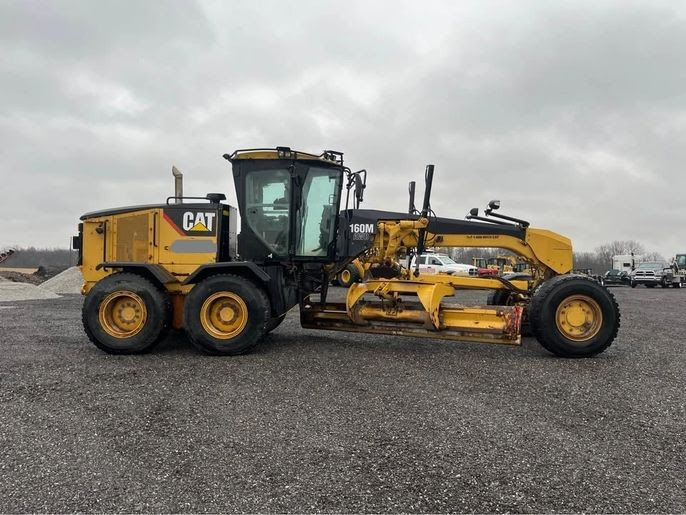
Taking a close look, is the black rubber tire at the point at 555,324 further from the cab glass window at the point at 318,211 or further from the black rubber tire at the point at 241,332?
the black rubber tire at the point at 241,332

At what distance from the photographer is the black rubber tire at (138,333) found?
729cm

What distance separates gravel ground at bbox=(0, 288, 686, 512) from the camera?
10.2ft

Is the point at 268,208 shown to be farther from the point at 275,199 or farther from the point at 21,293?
the point at 21,293

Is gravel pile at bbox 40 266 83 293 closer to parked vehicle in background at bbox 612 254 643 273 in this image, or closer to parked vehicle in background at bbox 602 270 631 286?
parked vehicle in background at bbox 602 270 631 286

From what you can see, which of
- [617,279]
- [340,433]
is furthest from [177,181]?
[617,279]

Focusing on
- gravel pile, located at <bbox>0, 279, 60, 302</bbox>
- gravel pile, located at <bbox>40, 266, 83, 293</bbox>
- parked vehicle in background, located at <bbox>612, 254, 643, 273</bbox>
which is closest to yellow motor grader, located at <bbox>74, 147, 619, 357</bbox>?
gravel pile, located at <bbox>0, 279, 60, 302</bbox>

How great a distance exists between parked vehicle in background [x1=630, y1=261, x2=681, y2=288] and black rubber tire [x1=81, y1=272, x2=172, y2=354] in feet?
122

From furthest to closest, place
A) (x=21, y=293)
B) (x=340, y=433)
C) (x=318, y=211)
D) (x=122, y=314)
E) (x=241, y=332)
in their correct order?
(x=21, y=293) < (x=318, y=211) < (x=122, y=314) < (x=241, y=332) < (x=340, y=433)

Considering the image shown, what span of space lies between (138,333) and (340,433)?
14.3 ft

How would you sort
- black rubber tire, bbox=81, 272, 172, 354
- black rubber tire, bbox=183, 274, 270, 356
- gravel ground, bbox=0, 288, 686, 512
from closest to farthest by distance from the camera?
gravel ground, bbox=0, 288, 686, 512 < black rubber tire, bbox=183, 274, 270, 356 < black rubber tire, bbox=81, 272, 172, 354

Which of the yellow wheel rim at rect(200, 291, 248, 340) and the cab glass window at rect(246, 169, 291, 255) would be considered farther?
the cab glass window at rect(246, 169, 291, 255)

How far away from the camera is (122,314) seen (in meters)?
7.48

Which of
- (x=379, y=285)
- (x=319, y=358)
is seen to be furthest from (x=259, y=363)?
(x=379, y=285)

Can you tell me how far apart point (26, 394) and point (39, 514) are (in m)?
2.76
